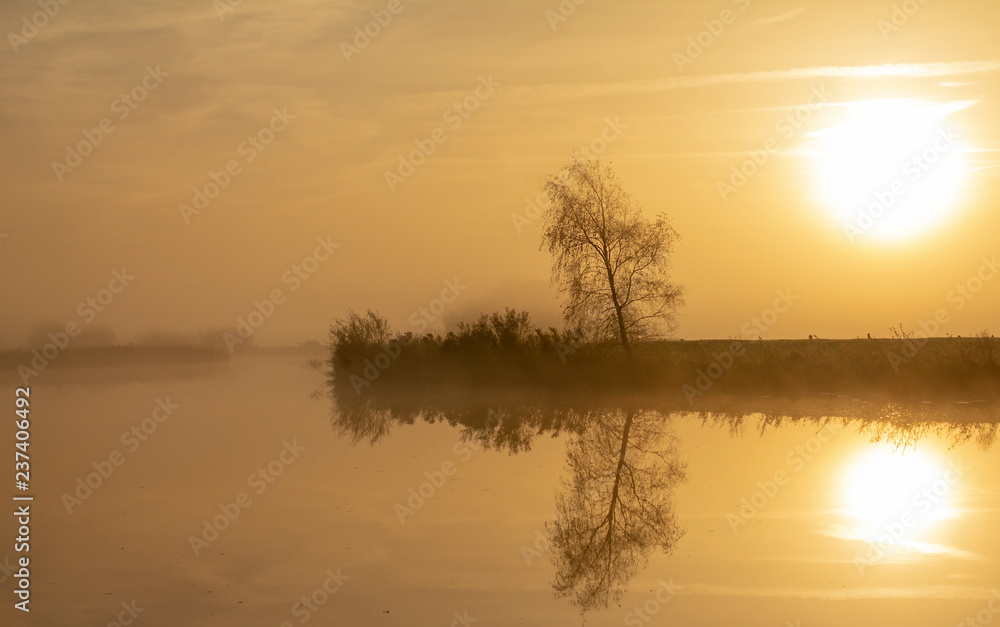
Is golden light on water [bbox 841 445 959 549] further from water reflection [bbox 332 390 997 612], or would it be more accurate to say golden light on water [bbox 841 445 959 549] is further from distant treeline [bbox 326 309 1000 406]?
distant treeline [bbox 326 309 1000 406]

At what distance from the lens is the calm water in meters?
7.59

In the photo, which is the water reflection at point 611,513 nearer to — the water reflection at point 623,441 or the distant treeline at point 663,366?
the water reflection at point 623,441

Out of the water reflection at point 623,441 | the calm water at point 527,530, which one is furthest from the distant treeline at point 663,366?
the calm water at point 527,530

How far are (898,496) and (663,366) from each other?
17.5 metres

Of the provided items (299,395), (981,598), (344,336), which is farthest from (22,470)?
(344,336)

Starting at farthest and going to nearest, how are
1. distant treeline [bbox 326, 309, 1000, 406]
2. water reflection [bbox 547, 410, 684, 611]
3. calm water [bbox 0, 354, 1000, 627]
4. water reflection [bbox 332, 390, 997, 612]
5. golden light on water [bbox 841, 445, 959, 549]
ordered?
distant treeline [bbox 326, 309, 1000, 406]
golden light on water [bbox 841, 445, 959, 549]
water reflection [bbox 332, 390, 997, 612]
water reflection [bbox 547, 410, 684, 611]
calm water [bbox 0, 354, 1000, 627]

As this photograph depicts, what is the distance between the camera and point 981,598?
746 cm

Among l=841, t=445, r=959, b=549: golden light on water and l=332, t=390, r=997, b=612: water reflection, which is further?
l=841, t=445, r=959, b=549: golden light on water

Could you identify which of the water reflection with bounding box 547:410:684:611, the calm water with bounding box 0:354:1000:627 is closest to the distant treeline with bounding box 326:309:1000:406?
the calm water with bounding box 0:354:1000:627

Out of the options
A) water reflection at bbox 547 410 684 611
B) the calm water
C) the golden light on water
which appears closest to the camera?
the calm water

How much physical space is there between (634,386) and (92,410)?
16.4m

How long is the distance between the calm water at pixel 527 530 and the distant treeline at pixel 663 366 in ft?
23.7

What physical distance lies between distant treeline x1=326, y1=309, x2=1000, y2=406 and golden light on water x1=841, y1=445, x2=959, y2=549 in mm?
10897

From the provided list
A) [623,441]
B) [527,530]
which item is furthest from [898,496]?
[623,441]
